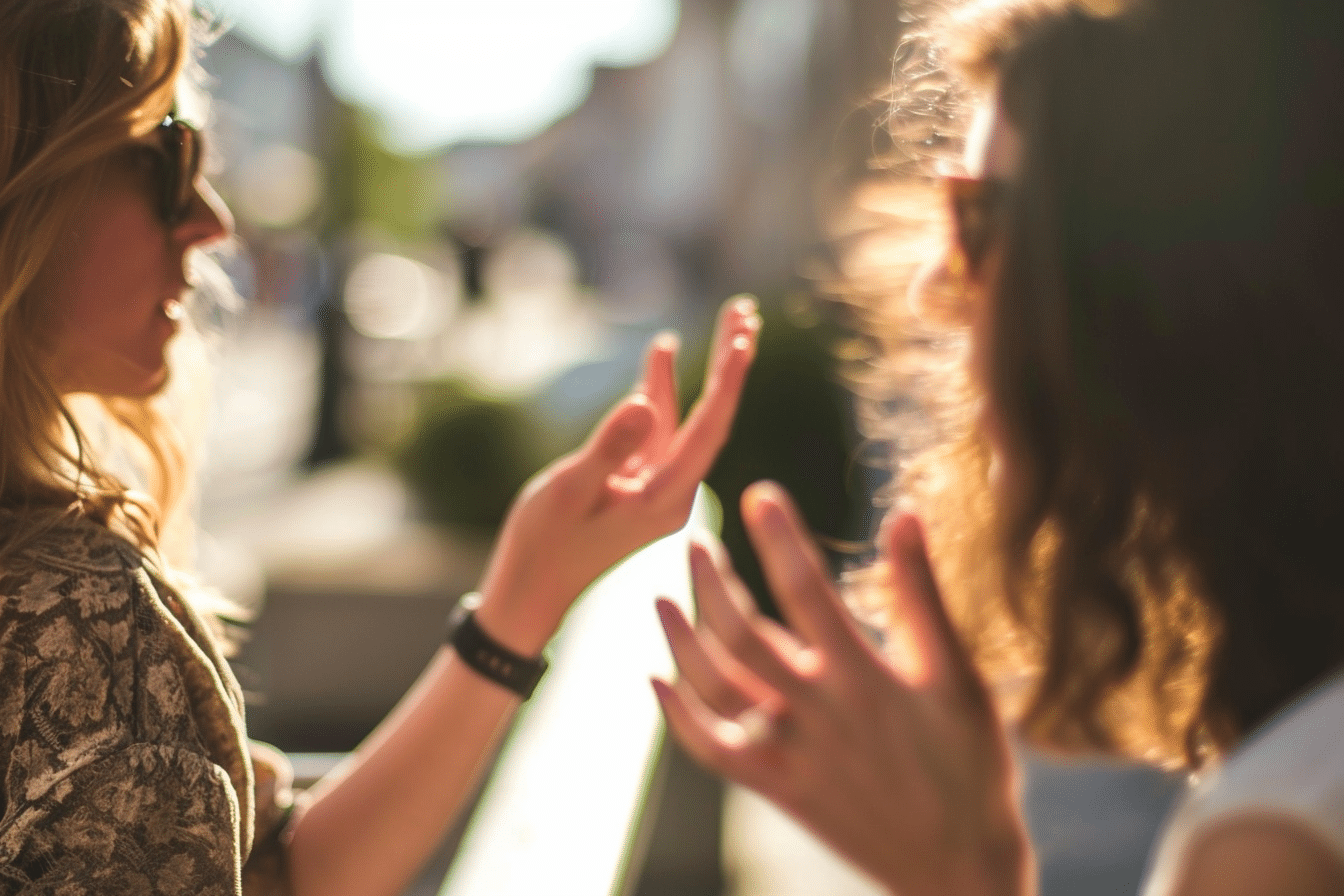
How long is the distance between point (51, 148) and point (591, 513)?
955mm

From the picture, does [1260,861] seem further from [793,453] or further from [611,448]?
[793,453]

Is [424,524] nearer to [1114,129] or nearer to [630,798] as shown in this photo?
[630,798]

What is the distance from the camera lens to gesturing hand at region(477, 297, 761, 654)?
6.51 ft

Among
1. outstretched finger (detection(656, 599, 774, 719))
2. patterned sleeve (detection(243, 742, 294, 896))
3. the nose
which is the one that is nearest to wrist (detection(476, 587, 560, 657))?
patterned sleeve (detection(243, 742, 294, 896))

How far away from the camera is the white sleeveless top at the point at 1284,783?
104 cm

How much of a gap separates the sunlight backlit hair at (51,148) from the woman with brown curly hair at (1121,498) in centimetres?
86

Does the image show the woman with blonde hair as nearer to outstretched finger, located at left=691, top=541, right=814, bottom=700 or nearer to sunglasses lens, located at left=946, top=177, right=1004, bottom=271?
sunglasses lens, located at left=946, top=177, right=1004, bottom=271

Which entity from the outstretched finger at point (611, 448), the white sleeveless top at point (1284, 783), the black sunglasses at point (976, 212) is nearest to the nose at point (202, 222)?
the outstretched finger at point (611, 448)

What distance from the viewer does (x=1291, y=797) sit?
3.48 feet

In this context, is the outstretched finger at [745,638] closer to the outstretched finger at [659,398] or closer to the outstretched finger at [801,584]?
the outstretched finger at [801,584]

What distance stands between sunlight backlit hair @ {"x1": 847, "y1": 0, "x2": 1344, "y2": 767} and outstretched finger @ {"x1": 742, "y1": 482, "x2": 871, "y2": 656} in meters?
0.39

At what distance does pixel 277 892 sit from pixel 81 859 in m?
0.60

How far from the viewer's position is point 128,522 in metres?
1.62

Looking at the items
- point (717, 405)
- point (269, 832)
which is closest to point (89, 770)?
point (269, 832)
